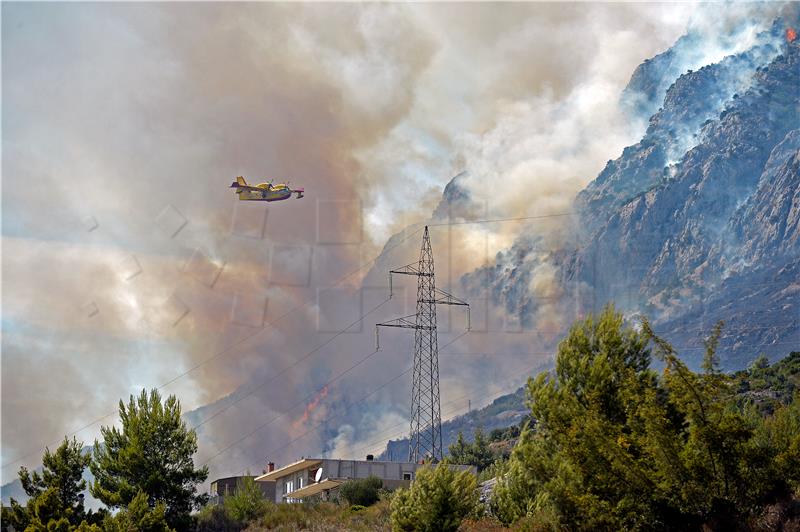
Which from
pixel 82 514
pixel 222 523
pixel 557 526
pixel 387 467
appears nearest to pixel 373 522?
pixel 222 523

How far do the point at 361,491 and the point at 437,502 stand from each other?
122ft

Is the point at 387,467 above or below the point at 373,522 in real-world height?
above

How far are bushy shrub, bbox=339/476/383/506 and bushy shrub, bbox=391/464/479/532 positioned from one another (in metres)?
33.7

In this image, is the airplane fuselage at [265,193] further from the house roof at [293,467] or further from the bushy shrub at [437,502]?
the bushy shrub at [437,502]

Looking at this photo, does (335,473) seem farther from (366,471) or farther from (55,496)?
(55,496)

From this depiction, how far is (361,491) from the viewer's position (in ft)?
285

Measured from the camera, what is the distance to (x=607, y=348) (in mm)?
45906

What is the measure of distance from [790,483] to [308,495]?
66.1 meters

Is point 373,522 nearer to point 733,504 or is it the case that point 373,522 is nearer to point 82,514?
point 82,514

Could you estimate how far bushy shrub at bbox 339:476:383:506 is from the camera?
282 feet

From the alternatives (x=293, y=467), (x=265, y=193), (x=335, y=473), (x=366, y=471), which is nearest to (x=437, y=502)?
(x=366, y=471)

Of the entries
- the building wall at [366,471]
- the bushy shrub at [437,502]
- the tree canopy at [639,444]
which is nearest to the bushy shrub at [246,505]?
the building wall at [366,471]

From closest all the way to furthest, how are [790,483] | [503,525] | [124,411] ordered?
[790,483]
[503,525]
[124,411]

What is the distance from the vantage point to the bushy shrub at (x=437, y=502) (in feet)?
166
